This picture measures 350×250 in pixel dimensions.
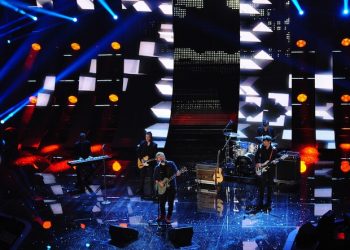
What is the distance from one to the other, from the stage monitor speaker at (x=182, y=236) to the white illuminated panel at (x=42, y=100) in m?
10.8

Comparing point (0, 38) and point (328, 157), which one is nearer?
point (328, 157)

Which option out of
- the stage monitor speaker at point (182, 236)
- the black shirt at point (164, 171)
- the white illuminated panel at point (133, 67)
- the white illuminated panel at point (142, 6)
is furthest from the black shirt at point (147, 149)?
the white illuminated panel at point (142, 6)

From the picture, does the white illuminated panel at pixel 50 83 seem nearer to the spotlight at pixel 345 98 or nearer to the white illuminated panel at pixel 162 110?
the white illuminated panel at pixel 162 110

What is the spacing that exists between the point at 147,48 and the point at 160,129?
10.0ft

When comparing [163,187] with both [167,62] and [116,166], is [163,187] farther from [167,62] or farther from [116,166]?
[167,62]

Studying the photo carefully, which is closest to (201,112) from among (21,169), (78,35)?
(78,35)

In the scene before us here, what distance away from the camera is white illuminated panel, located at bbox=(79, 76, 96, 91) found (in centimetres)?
1925

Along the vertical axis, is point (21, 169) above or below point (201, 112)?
below

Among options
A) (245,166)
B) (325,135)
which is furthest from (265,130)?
(325,135)

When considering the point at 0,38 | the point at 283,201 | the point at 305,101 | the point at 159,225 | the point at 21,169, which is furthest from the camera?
the point at 0,38

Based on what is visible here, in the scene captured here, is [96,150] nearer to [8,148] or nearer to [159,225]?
[8,148]

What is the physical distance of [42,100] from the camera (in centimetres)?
1941

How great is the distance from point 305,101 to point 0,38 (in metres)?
11.5

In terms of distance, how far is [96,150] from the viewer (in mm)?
17859
